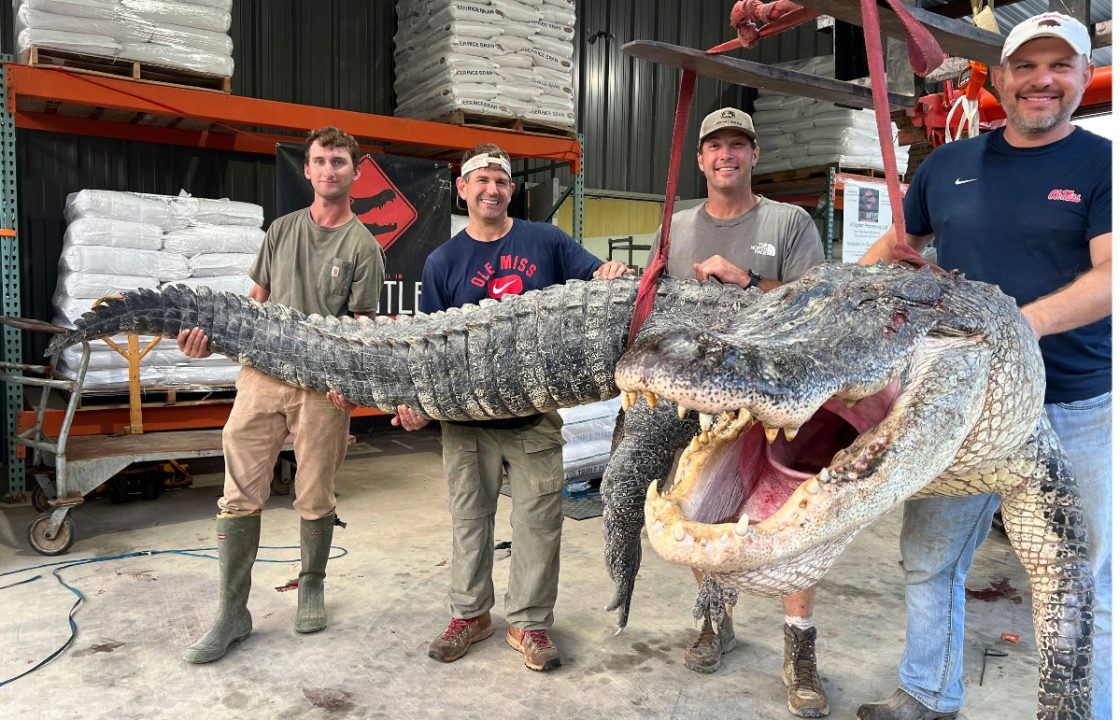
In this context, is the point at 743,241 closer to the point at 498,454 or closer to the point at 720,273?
the point at 720,273

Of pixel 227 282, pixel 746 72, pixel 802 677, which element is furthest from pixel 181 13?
pixel 802 677

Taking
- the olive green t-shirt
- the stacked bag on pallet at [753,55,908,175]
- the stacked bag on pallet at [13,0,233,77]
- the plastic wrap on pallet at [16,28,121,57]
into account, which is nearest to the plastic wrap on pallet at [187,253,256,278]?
the stacked bag on pallet at [13,0,233,77]

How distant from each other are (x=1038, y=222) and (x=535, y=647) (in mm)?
2079

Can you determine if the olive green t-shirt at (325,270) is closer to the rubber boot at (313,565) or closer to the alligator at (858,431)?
the rubber boot at (313,565)

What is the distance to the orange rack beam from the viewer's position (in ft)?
15.1

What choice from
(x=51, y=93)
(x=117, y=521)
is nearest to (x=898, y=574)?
(x=117, y=521)

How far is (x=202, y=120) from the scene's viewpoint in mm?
5500

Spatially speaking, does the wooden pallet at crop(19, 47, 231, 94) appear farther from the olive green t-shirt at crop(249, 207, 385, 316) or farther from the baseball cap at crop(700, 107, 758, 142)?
the baseball cap at crop(700, 107, 758, 142)

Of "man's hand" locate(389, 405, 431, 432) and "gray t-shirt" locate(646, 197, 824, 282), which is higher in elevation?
"gray t-shirt" locate(646, 197, 824, 282)

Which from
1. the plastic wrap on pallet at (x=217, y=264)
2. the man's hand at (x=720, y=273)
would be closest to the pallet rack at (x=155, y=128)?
the plastic wrap on pallet at (x=217, y=264)

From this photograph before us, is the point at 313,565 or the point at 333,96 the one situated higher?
the point at 333,96

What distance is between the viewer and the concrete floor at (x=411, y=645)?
251cm

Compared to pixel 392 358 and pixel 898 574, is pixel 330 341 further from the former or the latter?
pixel 898 574

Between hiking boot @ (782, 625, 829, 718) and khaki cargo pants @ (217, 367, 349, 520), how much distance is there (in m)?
1.84
